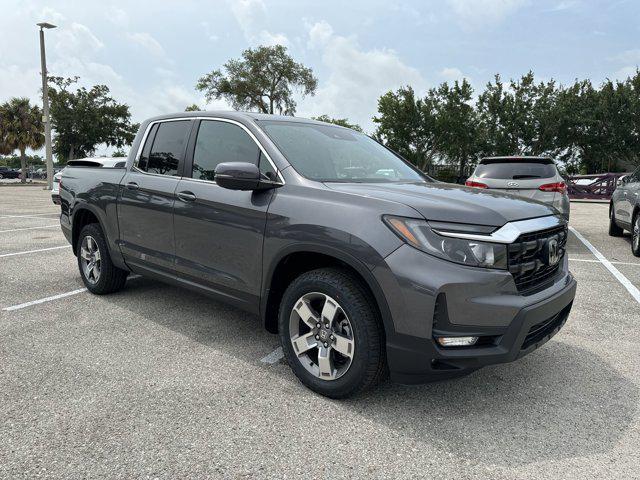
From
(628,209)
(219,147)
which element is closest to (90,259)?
(219,147)

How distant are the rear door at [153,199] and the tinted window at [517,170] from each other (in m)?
5.67

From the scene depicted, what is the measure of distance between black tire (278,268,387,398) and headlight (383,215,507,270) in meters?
0.44

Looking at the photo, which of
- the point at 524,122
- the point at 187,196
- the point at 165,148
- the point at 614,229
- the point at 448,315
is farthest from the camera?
the point at 524,122

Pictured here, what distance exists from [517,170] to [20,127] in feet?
158

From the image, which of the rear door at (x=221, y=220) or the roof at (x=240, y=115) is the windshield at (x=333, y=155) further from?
the rear door at (x=221, y=220)

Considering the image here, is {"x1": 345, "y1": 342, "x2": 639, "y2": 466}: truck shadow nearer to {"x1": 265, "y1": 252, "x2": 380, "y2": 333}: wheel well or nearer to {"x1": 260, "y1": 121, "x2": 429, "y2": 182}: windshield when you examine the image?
{"x1": 265, "y1": 252, "x2": 380, "y2": 333}: wheel well

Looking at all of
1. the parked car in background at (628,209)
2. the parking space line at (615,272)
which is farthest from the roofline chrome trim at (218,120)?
the parked car in background at (628,209)

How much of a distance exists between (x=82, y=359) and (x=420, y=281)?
251 centimetres

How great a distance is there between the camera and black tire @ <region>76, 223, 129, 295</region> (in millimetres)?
4895

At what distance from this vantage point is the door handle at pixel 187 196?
372cm

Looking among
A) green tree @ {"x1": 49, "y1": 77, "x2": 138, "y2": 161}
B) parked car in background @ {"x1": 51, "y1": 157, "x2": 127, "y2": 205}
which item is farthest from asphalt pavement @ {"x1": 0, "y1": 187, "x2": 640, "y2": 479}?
green tree @ {"x1": 49, "y1": 77, "x2": 138, "y2": 161}

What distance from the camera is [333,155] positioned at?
12.0 feet

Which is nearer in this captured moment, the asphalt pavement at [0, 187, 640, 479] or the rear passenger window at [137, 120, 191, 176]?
the asphalt pavement at [0, 187, 640, 479]

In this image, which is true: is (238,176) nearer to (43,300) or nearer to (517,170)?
(43,300)
